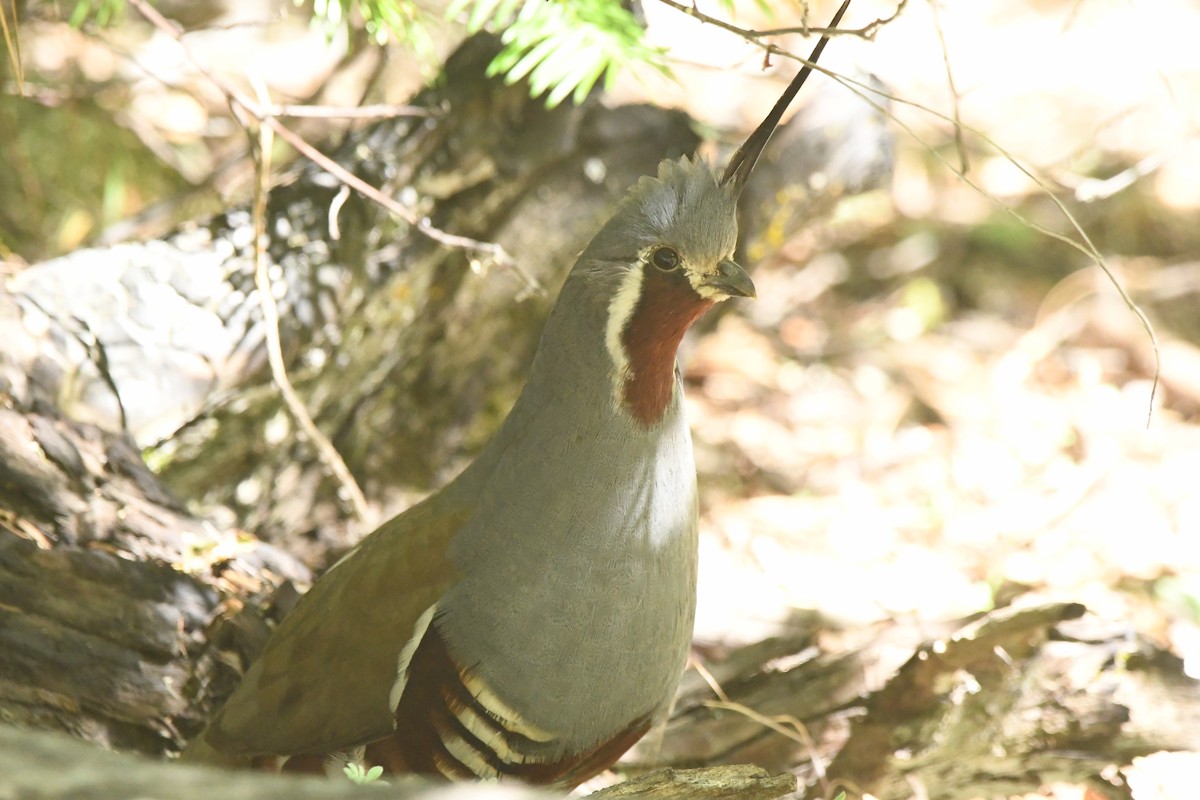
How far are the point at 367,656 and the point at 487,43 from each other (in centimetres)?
219

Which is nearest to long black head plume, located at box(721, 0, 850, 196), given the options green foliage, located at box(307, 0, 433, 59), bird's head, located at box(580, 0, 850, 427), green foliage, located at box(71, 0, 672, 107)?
bird's head, located at box(580, 0, 850, 427)

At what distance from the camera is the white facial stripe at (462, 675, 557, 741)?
93.0 inches

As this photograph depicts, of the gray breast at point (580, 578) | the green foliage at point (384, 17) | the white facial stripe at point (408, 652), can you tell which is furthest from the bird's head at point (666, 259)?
the green foliage at point (384, 17)

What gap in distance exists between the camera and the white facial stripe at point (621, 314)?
2363mm

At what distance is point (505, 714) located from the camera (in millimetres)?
2365

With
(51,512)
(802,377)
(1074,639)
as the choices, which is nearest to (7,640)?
(51,512)

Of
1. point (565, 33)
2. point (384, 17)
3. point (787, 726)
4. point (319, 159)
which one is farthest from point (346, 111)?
point (787, 726)

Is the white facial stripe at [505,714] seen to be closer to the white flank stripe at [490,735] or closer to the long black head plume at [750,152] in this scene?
the white flank stripe at [490,735]

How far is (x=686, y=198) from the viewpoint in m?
2.33

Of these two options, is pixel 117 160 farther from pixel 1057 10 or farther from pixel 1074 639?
pixel 1057 10

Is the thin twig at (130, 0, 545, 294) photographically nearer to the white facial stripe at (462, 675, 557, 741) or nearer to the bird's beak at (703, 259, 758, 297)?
the bird's beak at (703, 259, 758, 297)

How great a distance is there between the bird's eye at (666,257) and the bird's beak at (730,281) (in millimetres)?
73

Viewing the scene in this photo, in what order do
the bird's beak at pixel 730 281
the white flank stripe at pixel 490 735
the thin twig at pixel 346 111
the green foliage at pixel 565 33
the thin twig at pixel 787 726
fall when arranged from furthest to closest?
the thin twig at pixel 346 111 → the thin twig at pixel 787 726 → the green foliage at pixel 565 33 → the white flank stripe at pixel 490 735 → the bird's beak at pixel 730 281

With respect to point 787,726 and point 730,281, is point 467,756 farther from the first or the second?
point 730,281
